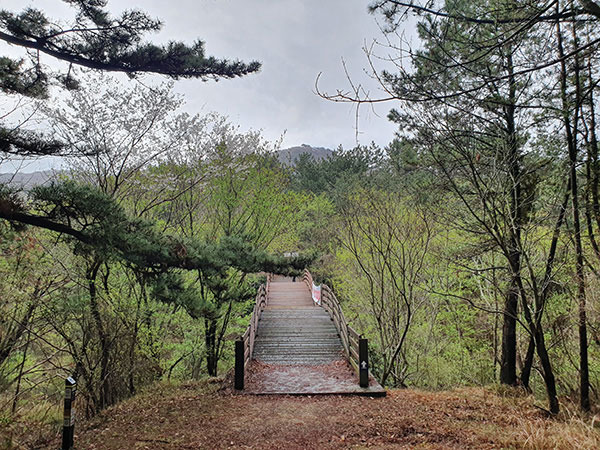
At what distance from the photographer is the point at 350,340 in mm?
9508

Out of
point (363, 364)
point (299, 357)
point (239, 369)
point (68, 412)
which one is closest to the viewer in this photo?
point (68, 412)

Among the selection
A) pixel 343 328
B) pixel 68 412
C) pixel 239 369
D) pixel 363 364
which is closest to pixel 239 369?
pixel 239 369

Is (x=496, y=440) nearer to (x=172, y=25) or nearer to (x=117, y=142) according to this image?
(x=172, y=25)

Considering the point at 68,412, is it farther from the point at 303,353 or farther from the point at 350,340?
the point at 303,353

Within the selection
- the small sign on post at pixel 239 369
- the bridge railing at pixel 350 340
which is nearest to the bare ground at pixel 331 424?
the small sign on post at pixel 239 369

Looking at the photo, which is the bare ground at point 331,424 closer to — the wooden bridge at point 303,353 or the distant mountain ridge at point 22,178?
the wooden bridge at point 303,353

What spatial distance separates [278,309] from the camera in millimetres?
14102

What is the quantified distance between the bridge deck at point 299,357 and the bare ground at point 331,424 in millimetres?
548

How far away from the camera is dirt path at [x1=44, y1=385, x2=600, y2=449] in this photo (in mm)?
4414

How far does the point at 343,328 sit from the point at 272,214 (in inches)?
159

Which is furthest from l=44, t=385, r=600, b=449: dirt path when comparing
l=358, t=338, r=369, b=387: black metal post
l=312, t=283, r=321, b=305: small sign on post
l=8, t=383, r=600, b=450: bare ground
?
l=312, t=283, r=321, b=305: small sign on post

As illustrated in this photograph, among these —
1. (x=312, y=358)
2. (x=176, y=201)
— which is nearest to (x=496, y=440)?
(x=312, y=358)

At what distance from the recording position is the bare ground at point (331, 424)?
14.4ft

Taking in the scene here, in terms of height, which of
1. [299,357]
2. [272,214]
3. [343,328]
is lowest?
[299,357]
